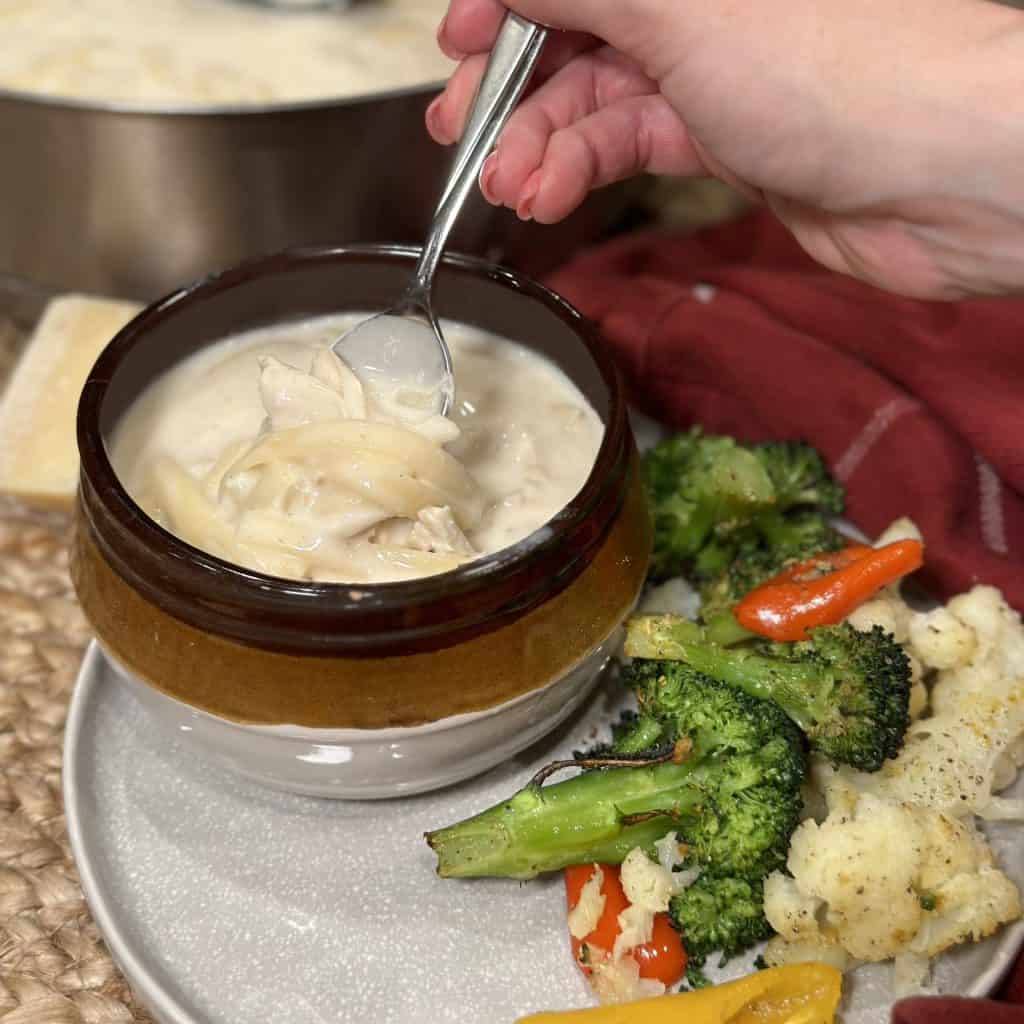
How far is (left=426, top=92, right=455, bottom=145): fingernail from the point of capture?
1670 millimetres

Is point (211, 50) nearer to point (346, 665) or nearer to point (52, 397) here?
point (52, 397)

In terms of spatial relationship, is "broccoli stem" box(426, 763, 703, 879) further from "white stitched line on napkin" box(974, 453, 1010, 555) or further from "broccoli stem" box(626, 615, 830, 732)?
"white stitched line on napkin" box(974, 453, 1010, 555)

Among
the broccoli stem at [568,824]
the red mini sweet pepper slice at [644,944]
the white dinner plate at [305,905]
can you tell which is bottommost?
the white dinner plate at [305,905]

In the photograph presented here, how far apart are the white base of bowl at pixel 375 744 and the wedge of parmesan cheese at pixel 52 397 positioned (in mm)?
716

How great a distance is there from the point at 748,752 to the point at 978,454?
739mm

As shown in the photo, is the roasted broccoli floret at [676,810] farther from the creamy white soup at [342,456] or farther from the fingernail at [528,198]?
the fingernail at [528,198]

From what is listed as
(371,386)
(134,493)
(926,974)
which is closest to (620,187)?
(371,386)

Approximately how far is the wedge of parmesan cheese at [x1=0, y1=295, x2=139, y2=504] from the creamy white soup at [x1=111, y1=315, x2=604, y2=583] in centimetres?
49

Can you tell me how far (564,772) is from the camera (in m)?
1.47

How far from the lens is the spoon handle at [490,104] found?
1.48 meters

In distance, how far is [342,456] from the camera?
51.8 inches

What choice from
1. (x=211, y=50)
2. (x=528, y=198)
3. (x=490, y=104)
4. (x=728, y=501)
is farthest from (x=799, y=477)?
(x=211, y=50)

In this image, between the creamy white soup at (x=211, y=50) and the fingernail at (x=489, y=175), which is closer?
the fingernail at (x=489, y=175)

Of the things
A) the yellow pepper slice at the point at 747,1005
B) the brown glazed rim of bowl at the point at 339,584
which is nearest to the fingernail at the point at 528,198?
the brown glazed rim of bowl at the point at 339,584
